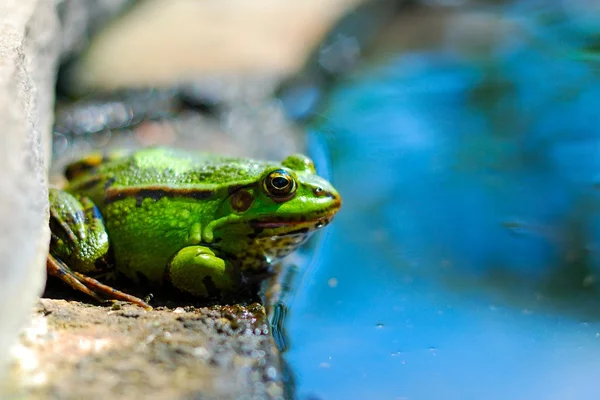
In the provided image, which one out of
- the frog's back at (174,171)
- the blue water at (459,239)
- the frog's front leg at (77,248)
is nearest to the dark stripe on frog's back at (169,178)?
the frog's back at (174,171)

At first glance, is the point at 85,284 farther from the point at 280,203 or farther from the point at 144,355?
the point at 280,203

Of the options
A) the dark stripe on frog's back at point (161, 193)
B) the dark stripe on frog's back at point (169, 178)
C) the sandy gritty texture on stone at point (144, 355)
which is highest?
the dark stripe on frog's back at point (169, 178)

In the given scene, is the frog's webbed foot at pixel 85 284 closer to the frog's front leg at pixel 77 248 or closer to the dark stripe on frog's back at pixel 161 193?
the frog's front leg at pixel 77 248

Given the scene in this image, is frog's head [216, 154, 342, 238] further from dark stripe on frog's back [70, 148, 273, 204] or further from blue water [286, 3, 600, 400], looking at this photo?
blue water [286, 3, 600, 400]

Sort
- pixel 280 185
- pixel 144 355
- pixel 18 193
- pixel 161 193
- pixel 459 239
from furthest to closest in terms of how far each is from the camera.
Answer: pixel 459 239
pixel 161 193
pixel 280 185
pixel 144 355
pixel 18 193

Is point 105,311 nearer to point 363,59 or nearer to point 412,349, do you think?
point 412,349

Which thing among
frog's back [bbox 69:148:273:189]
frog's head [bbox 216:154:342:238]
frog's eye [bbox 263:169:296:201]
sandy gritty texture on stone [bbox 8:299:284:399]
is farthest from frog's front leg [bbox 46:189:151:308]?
frog's eye [bbox 263:169:296:201]

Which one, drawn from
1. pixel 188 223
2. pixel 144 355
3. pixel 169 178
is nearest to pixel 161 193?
pixel 169 178
